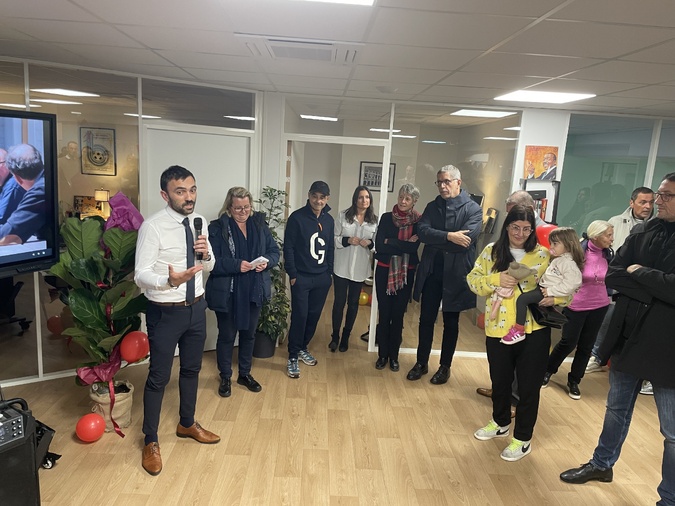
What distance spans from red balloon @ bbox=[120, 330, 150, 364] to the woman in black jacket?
1.88 feet

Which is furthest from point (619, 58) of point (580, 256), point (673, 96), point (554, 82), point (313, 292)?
point (313, 292)

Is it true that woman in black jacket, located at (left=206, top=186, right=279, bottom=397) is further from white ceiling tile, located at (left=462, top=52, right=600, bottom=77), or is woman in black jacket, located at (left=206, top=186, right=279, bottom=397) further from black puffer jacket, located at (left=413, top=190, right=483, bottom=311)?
white ceiling tile, located at (left=462, top=52, right=600, bottom=77)

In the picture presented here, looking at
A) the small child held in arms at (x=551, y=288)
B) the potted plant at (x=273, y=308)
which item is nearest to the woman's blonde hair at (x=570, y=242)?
the small child held in arms at (x=551, y=288)

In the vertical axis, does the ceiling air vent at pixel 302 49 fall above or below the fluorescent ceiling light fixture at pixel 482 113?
above

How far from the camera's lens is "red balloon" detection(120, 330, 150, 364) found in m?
3.10

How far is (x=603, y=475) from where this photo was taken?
2.97 meters

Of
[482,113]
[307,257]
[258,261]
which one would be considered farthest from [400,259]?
[482,113]

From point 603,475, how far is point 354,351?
2.49 meters

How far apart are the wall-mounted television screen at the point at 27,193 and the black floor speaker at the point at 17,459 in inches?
39.1

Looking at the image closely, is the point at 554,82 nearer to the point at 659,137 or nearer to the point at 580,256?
the point at 580,256

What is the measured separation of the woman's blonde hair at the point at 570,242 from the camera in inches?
122

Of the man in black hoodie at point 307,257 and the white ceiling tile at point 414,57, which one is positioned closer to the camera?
the white ceiling tile at point 414,57

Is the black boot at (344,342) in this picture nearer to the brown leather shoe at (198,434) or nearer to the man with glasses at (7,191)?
the brown leather shoe at (198,434)

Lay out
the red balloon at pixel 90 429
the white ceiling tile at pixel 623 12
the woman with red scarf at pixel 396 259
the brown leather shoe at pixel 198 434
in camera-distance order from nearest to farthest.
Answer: the white ceiling tile at pixel 623 12 → the red balloon at pixel 90 429 → the brown leather shoe at pixel 198 434 → the woman with red scarf at pixel 396 259
